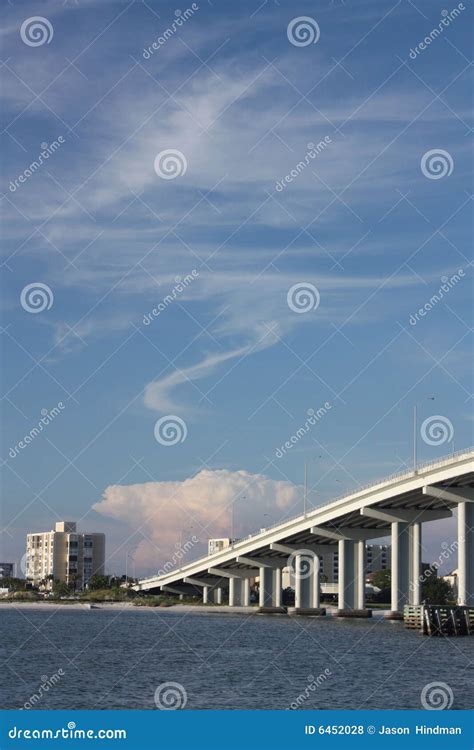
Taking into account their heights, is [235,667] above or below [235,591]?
below

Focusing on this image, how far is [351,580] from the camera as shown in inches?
4414

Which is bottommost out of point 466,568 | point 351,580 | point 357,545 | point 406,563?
point 351,580

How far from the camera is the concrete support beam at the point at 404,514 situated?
323ft

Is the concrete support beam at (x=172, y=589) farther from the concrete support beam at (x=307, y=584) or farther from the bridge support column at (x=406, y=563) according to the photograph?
the bridge support column at (x=406, y=563)

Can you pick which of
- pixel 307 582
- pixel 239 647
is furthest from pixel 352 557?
pixel 239 647

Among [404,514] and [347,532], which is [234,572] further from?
[404,514]

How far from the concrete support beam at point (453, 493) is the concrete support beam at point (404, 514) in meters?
12.6

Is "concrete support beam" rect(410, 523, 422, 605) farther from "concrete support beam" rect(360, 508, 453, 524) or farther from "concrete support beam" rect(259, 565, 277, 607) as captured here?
"concrete support beam" rect(259, 565, 277, 607)

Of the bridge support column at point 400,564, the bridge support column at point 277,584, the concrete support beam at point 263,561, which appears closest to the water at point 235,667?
the bridge support column at point 400,564

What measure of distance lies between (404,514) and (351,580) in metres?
15.5

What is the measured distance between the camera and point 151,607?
162m

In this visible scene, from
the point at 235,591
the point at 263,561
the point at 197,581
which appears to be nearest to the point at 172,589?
the point at 197,581

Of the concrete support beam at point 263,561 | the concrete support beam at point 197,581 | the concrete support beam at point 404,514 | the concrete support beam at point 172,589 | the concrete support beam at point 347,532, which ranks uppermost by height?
the concrete support beam at point 404,514

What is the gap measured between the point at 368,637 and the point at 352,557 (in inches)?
1550
